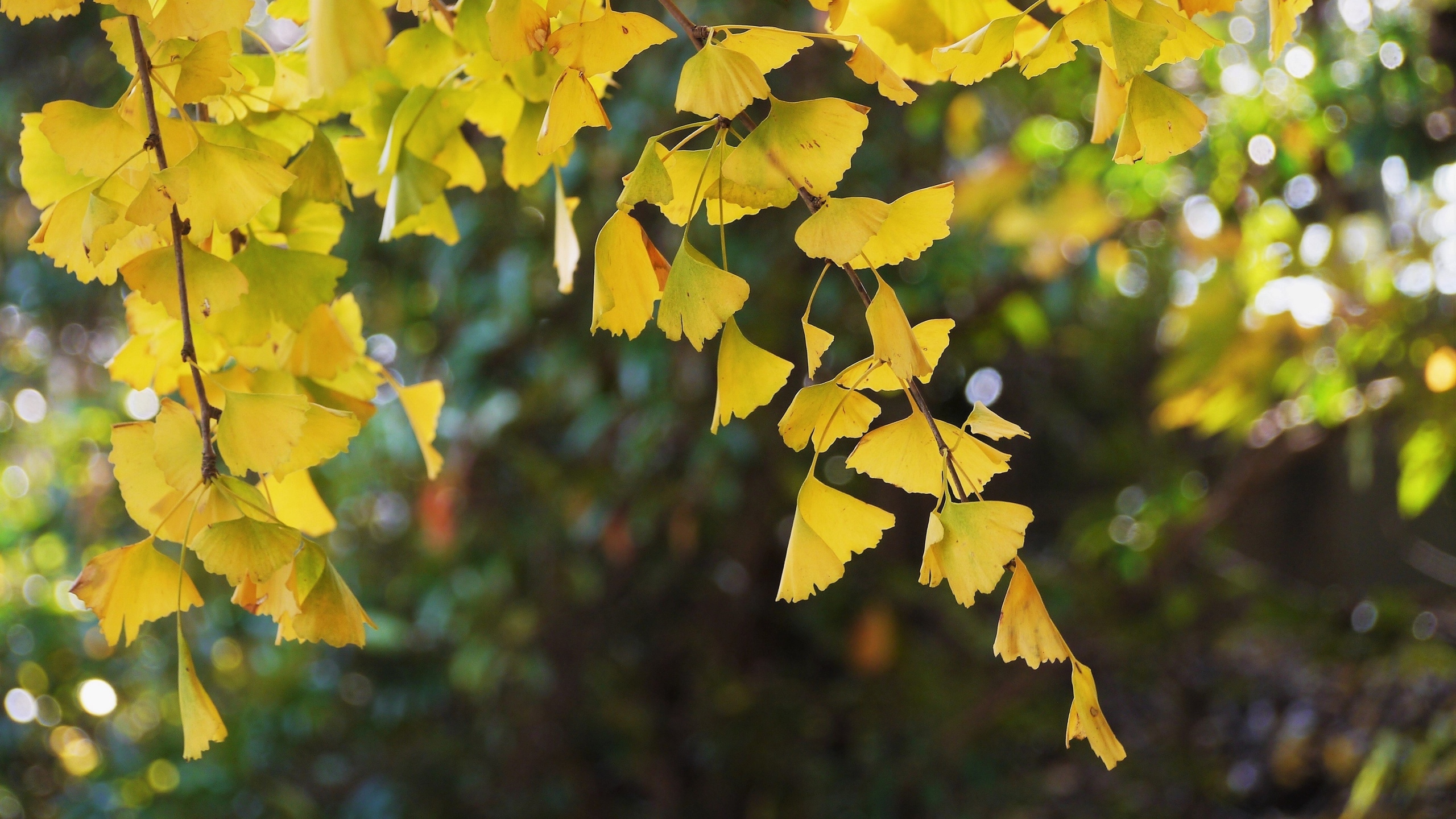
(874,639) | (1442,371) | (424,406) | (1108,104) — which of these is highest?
(1108,104)

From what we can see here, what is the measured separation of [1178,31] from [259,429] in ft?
0.77

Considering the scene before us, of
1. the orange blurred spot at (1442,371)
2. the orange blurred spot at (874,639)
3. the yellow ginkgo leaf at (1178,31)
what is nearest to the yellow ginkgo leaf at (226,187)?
the yellow ginkgo leaf at (1178,31)

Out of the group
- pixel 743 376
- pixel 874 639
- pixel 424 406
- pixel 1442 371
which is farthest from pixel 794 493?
pixel 743 376

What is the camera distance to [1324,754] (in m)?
1.46

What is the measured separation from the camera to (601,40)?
248 mm

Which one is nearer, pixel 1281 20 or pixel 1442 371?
pixel 1281 20

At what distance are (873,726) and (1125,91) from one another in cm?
123

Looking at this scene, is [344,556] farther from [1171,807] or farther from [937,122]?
[1171,807]

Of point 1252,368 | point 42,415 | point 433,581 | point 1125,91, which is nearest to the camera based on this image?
point 1125,91

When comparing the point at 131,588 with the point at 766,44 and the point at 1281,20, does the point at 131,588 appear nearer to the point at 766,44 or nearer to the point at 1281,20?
the point at 766,44

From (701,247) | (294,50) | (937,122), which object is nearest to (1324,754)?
(937,122)

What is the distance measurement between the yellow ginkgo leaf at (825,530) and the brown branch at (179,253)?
14 cm

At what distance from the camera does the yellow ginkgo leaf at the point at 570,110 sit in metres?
0.25

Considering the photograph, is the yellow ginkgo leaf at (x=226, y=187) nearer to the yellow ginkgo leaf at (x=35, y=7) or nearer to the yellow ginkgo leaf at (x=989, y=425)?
the yellow ginkgo leaf at (x=35, y=7)
